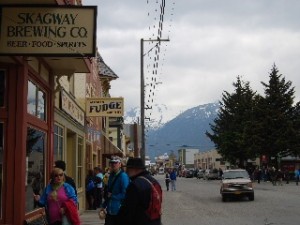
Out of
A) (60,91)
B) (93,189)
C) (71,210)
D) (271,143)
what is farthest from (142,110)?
(271,143)

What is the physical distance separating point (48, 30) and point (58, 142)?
6447mm

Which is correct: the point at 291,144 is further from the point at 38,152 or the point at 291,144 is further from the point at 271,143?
the point at 38,152

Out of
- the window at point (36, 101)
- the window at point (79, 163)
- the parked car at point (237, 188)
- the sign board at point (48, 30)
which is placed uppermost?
the sign board at point (48, 30)

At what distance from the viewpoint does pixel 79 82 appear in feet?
66.9

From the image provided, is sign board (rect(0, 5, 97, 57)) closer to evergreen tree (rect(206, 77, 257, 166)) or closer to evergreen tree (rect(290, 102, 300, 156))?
evergreen tree (rect(290, 102, 300, 156))

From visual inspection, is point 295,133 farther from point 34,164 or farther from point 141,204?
point 141,204

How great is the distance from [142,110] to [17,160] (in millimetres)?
17968

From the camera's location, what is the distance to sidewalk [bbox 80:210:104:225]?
56.2 ft

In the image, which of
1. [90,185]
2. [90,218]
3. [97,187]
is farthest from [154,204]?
[97,187]

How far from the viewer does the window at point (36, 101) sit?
35.6ft

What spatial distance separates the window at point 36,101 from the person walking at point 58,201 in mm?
2911

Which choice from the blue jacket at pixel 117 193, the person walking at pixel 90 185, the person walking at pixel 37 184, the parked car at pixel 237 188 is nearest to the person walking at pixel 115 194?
the blue jacket at pixel 117 193

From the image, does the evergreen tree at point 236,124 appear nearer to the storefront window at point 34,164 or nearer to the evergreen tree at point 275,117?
the evergreen tree at point 275,117

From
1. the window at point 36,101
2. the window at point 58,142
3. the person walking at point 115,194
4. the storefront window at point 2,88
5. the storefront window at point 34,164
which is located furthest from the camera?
the window at point 58,142
